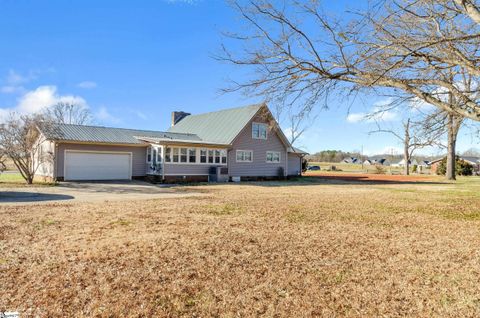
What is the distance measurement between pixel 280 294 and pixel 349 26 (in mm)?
5076

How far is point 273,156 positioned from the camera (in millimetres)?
28000

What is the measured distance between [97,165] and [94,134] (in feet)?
6.71

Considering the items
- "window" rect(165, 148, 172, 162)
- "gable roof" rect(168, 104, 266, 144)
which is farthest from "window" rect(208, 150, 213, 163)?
"window" rect(165, 148, 172, 162)

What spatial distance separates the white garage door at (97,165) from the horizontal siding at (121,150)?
233mm

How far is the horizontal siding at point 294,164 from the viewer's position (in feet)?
103

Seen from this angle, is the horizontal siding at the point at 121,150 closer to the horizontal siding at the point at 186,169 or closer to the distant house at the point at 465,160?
the horizontal siding at the point at 186,169

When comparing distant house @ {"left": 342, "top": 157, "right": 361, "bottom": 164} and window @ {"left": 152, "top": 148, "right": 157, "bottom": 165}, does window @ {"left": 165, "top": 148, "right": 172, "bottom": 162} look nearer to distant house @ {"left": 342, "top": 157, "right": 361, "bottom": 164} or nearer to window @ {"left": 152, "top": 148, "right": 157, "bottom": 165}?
window @ {"left": 152, "top": 148, "right": 157, "bottom": 165}

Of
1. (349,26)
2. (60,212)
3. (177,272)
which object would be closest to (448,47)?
(349,26)

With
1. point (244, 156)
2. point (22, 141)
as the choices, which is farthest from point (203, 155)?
point (22, 141)

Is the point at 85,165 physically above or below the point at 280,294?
above

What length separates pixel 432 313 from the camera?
3717 millimetres

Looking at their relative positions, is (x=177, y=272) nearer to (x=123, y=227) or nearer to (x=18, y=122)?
(x=123, y=227)

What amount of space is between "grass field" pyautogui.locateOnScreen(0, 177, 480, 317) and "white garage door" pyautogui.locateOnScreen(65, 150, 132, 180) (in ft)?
40.4

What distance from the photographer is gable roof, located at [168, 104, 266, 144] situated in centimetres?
2566
